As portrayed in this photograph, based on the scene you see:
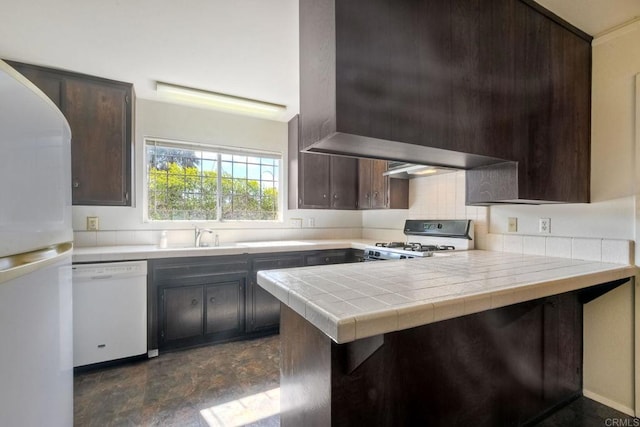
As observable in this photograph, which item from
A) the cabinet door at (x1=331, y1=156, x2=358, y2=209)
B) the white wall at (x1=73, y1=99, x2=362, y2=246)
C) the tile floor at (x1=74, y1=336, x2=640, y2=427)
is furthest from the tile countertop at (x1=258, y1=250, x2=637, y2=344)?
the white wall at (x1=73, y1=99, x2=362, y2=246)

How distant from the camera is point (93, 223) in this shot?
268 centimetres

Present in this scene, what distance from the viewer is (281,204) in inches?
144

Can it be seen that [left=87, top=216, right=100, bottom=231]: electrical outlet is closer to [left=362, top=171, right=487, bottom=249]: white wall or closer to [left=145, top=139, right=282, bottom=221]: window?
[left=145, top=139, right=282, bottom=221]: window

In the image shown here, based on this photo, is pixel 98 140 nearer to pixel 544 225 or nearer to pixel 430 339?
pixel 430 339

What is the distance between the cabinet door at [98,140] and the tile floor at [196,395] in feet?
4.64

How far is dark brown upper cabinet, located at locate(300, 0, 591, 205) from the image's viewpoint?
1061mm

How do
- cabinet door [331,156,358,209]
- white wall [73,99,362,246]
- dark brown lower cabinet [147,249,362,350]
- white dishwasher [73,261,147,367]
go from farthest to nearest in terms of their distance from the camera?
cabinet door [331,156,358,209], white wall [73,99,362,246], dark brown lower cabinet [147,249,362,350], white dishwasher [73,261,147,367]

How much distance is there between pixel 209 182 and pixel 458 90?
9.06 ft

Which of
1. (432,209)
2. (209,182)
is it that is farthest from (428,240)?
(209,182)

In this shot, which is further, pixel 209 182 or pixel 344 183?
pixel 344 183

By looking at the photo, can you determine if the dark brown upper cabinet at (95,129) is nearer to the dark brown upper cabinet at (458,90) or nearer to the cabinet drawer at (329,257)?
the cabinet drawer at (329,257)

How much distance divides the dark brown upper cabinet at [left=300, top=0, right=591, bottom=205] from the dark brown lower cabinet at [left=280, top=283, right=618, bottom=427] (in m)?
0.74

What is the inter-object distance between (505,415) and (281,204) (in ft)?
9.42

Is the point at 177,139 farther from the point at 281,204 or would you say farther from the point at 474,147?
the point at 474,147
